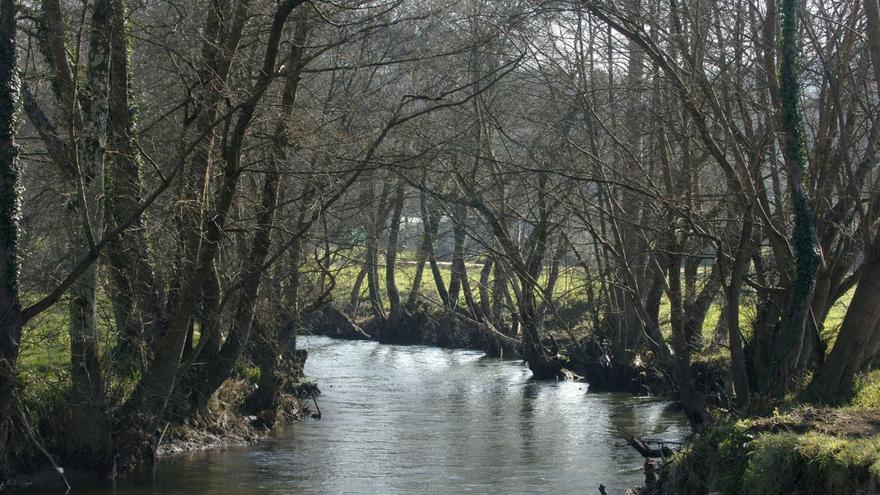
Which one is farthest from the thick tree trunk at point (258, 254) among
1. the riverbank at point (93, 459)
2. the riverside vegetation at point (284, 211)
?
the riverbank at point (93, 459)

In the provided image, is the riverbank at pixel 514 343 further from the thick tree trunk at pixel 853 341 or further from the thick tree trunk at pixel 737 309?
the thick tree trunk at pixel 853 341

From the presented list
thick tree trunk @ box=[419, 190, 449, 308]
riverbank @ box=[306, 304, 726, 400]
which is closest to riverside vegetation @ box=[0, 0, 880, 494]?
riverbank @ box=[306, 304, 726, 400]

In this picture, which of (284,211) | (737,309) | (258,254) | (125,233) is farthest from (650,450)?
(284,211)

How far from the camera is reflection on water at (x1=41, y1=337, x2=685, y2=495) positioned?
47.2 ft

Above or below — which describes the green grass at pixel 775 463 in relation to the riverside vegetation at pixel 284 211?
Answer: below

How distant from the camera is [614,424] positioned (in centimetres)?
1970

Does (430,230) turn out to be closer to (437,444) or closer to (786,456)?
(437,444)

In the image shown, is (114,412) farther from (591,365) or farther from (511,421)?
(591,365)

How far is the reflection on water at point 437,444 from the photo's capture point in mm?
14391

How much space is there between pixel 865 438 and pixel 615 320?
15946 millimetres

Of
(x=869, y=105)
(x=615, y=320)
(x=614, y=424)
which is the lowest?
(x=614, y=424)

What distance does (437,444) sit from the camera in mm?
17781

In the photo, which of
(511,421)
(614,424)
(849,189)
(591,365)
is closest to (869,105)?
(849,189)

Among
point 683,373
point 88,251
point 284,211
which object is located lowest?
point 683,373
